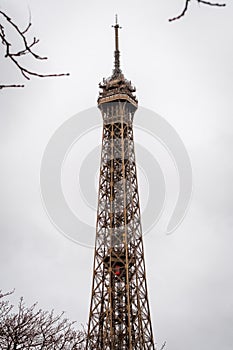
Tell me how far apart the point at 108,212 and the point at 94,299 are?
750 centimetres

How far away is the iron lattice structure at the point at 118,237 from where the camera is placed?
123 ft

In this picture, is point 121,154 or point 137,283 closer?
point 137,283

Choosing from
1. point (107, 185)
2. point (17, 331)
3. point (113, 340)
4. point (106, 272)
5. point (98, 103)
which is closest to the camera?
point (17, 331)

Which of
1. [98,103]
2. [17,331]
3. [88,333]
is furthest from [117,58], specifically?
[17,331]

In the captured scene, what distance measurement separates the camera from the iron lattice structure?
37.6 meters

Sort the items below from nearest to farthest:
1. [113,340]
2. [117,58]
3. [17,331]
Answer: [17,331] → [113,340] → [117,58]

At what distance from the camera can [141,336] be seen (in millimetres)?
37156

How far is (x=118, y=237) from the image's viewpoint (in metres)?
40.5

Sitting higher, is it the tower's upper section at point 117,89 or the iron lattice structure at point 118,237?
the tower's upper section at point 117,89

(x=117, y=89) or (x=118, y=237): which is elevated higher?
(x=117, y=89)

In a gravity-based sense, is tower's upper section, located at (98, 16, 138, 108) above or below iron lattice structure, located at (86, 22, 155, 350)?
above

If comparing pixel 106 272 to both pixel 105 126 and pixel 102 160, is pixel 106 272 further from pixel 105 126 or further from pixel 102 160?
pixel 105 126

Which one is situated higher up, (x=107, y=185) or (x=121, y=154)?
(x=121, y=154)

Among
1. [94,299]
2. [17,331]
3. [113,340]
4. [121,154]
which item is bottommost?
[17,331]
